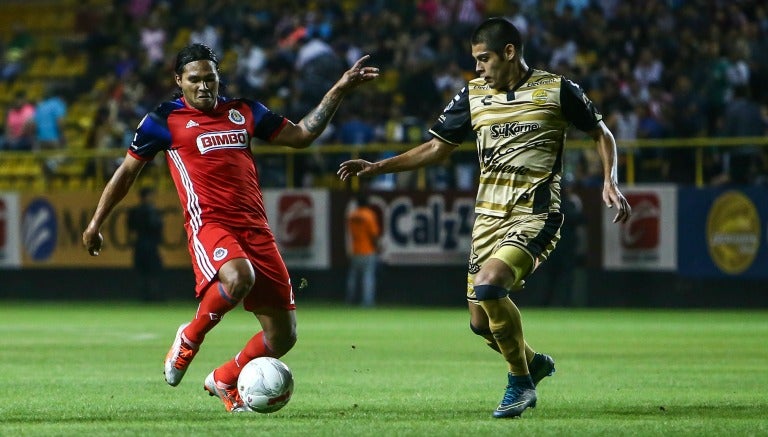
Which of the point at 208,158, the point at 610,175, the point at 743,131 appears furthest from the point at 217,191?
the point at 743,131

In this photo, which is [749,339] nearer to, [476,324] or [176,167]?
[476,324]

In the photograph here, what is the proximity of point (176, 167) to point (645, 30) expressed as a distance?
16390mm

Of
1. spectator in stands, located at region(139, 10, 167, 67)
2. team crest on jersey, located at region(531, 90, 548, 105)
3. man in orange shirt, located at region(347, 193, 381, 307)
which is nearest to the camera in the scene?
team crest on jersey, located at region(531, 90, 548, 105)

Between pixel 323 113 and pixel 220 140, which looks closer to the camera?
pixel 220 140

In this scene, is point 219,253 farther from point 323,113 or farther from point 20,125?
point 20,125

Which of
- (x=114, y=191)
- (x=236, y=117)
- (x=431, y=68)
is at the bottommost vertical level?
(x=114, y=191)

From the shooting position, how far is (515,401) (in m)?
8.75

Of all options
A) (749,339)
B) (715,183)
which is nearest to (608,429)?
(749,339)

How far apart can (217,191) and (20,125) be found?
19.6 meters

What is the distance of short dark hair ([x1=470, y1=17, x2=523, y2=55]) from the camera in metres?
8.89

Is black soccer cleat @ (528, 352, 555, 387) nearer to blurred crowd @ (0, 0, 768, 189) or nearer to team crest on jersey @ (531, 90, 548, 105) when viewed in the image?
team crest on jersey @ (531, 90, 548, 105)

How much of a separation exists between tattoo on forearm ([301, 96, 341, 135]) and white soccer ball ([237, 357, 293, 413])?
147cm

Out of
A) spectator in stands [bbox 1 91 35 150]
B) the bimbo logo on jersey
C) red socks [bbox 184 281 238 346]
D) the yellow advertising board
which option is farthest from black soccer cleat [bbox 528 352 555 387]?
spectator in stands [bbox 1 91 35 150]

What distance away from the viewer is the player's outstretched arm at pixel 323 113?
9039mm
